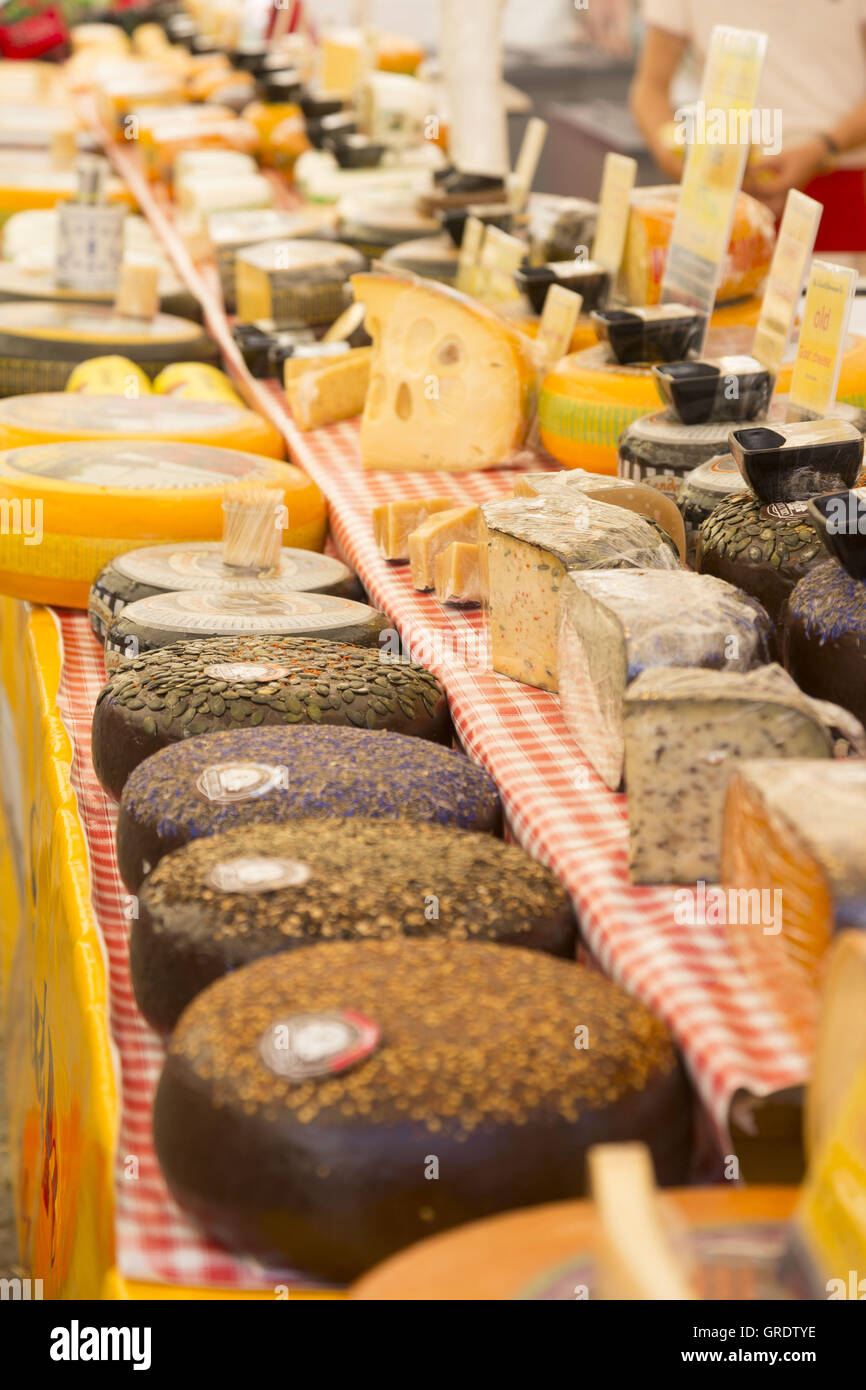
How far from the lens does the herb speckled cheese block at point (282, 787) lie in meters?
1.37

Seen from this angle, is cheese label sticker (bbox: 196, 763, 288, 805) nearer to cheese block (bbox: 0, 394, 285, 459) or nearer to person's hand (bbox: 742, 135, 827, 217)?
cheese block (bbox: 0, 394, 285, 459)

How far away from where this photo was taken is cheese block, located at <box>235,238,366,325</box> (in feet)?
10.5

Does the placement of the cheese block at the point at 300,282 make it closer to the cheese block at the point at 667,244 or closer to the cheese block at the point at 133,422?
the cheese block at the point at 133,422

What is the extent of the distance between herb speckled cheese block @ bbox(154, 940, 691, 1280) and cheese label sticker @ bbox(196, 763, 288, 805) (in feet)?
0.99

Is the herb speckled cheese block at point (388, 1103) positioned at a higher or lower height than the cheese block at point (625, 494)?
lower

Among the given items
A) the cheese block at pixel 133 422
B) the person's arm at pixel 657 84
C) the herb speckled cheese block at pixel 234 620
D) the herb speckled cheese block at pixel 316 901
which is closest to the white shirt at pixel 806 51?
the person's arm at pixel 657 84

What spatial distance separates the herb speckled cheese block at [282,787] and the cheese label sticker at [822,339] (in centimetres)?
69

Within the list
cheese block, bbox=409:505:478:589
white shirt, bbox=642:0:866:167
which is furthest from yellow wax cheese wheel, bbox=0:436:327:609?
white shirt, bbox=642:0:866:167

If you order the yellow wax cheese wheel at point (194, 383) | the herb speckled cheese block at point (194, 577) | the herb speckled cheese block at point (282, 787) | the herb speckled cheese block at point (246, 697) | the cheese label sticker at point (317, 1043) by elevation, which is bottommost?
the yellow wax cheese wheel at point (194, 383)

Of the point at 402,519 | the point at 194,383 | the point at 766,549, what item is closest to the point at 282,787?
the point at 766,549

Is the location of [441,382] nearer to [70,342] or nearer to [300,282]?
[300,282]

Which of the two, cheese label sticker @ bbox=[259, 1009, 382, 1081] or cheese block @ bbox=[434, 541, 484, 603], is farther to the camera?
cheese block @ bbox=[434, 541, 484, 603]
